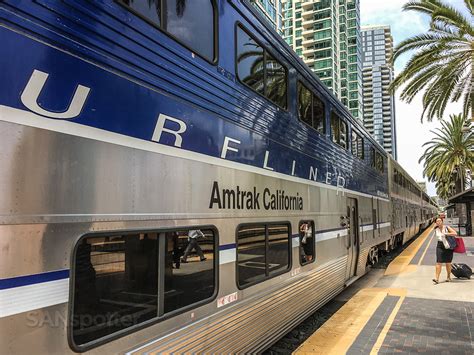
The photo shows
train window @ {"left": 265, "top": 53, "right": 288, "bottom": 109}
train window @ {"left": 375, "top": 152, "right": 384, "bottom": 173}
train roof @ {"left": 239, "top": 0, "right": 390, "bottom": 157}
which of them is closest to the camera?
train roof @ {"left": 239, "top": 0, "right": 390, "bottom": 157}

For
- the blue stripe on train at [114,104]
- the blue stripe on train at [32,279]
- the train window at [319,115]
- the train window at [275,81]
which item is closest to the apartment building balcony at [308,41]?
the train window at [319,115]

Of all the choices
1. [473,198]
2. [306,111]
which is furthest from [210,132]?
[473,198]

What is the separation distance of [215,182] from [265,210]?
1150 mm

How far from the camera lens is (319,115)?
672 centimetres

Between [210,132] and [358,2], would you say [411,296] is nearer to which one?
[210,132]

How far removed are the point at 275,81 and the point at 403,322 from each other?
419cm

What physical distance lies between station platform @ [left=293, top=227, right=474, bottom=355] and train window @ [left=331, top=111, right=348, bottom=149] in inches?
120

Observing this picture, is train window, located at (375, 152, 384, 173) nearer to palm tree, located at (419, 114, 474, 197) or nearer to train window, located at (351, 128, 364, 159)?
train window, located at (351, 128, 364, 159)

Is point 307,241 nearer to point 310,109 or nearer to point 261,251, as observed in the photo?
point 261,251

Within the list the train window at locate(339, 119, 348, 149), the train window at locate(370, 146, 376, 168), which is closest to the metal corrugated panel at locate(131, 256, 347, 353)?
the train window at locate(339, 119, 348, 149)

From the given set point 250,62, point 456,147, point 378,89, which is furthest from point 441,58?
point 378,89

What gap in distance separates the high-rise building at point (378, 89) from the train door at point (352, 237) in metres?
112

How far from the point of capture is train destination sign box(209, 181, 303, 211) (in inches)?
146

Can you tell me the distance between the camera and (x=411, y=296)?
800 centimetres
